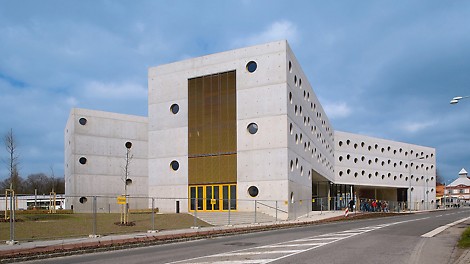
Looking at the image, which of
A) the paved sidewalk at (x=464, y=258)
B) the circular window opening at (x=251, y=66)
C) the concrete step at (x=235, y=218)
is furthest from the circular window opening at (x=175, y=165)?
the paved sidewalk at (x=464, y=258)

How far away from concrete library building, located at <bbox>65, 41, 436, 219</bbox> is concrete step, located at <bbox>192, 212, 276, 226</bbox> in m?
0.97

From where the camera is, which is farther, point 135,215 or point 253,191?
point 253,191

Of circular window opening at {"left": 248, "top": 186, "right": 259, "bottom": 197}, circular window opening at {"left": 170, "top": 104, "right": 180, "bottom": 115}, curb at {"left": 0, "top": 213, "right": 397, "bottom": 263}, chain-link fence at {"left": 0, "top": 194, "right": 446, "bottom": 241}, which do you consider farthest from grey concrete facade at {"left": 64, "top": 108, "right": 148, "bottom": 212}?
curb at {"left": 0, "top": 213, "right": 397, "bottom": 263}

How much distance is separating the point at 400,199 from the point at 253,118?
188ft

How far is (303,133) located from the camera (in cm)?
4222

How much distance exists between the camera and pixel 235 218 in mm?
32000

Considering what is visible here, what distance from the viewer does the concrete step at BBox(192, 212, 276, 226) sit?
30259 millimetres

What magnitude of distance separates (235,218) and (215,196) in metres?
6.81

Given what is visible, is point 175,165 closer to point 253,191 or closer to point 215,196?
point 215,196

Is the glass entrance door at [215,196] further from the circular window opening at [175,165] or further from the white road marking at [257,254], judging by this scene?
the white road marking at [257,254]

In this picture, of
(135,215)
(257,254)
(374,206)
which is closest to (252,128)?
(135,215)

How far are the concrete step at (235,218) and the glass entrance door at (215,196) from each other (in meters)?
1.96

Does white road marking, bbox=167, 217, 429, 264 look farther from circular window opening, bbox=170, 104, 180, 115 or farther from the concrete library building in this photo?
circular window opening, bbox=170, 104, 180, 115

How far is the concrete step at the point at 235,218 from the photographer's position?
30.3 metres
